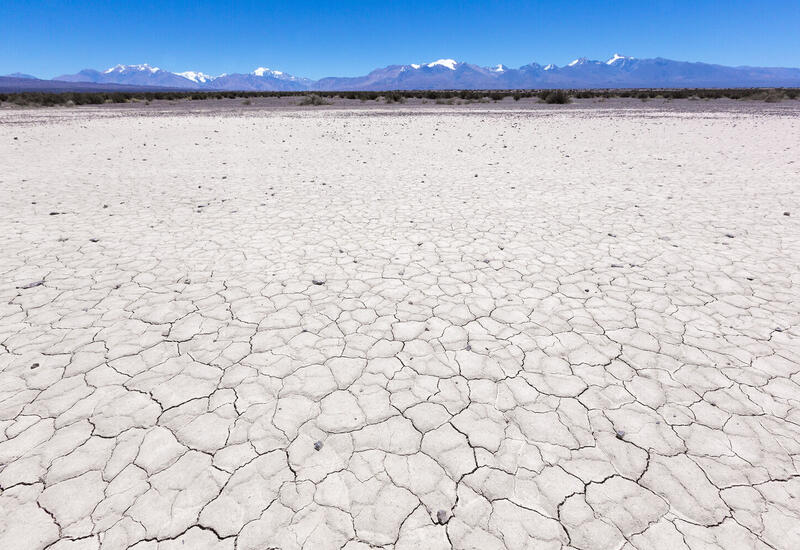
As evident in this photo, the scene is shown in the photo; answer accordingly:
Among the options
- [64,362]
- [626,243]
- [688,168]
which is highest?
[688,168]

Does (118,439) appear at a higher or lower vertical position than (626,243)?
lower

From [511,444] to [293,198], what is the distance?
688 cm

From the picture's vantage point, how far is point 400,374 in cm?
326

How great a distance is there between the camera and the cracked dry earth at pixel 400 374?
7.14ft

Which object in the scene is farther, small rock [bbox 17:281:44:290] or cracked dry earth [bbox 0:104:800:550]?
small rock [bbox 17:281:44:290]

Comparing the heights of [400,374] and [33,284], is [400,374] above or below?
below

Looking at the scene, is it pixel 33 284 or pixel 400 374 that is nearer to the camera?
pixel 400 374

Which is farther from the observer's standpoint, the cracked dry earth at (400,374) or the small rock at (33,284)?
the small rock at (33,284)

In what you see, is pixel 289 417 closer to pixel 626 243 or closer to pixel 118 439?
pixel 118 439

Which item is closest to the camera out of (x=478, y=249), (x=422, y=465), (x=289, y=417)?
(x=422, y=465)

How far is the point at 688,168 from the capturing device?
10367mm

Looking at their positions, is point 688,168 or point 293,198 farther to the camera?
point 688,168

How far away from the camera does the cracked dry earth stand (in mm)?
2178

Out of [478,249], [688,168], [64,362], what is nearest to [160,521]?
[64,362]
